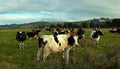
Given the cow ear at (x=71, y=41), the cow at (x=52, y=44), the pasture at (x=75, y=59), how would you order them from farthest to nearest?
the cow ear at (x=71, y=41) → the cow at (x=52, y=44) → the pasture at (x=75, y=59)

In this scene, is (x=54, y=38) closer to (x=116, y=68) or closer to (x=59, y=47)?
(x=59, y=47)

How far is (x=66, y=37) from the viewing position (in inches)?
808

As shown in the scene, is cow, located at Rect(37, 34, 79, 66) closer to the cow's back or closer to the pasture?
the cow's back

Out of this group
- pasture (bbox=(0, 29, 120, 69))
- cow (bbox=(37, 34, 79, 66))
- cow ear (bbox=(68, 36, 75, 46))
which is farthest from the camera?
cow ear (bbox=(68, 36, 75, 46))

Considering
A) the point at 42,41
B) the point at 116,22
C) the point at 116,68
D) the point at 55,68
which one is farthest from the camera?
the point at 116,22

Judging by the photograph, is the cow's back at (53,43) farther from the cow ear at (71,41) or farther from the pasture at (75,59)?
the pasture at (75,59)

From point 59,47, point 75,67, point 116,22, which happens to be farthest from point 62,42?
point 116,22

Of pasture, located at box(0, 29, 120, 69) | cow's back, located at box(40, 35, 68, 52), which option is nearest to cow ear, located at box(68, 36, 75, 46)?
cow's back, located at box(40, 35, 68, 52)

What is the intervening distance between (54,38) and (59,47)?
28.3 inches

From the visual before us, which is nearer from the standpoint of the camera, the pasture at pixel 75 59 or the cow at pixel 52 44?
the pasture at pixel 75 59

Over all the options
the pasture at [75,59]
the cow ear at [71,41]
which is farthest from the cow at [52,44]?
the pasture at [75,59]

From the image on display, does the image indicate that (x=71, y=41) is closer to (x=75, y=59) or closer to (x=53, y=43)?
(x=53, y=43)

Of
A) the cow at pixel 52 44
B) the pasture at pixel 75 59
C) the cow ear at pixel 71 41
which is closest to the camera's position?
the pasture at pixel 75 59

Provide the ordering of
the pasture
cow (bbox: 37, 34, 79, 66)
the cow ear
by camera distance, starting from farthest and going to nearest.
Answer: the cow ear → cow (bbox: 37, 34, 79, 66) → the pasture
